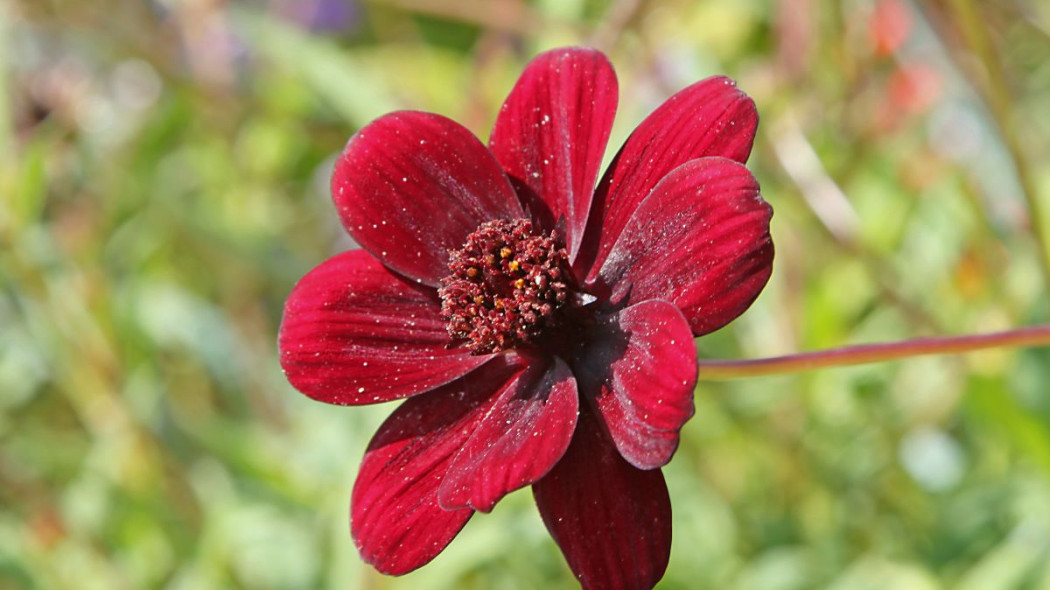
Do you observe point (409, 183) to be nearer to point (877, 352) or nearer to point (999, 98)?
point (877, 352)

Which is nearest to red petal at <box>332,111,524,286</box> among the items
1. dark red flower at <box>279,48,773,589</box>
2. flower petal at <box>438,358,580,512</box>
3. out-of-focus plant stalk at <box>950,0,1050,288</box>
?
dark red flower at <box>279,48,773,589</box>

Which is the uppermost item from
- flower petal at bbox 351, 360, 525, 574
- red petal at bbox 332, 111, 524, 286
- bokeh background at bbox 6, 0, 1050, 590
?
red petal at bbox 332, 111, 524, 286

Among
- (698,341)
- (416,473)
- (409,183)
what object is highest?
(409,183)

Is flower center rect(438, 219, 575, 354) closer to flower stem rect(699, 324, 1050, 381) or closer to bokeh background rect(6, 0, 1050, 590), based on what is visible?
flower stem rect(699, 324, 1050, 381)

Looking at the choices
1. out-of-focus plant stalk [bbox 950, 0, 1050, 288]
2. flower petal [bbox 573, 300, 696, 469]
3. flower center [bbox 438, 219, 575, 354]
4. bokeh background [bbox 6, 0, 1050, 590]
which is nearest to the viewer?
flower petal [bbox 573, 300, 696, 469]

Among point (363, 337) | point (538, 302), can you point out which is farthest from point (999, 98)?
point (363, 337)

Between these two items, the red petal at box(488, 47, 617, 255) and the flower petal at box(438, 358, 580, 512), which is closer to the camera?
the flower petal at box(438, 358, 580, 512)

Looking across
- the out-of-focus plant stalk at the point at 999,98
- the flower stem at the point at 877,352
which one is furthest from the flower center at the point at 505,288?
the out-of-focus plant stalk at the point at 999,98
